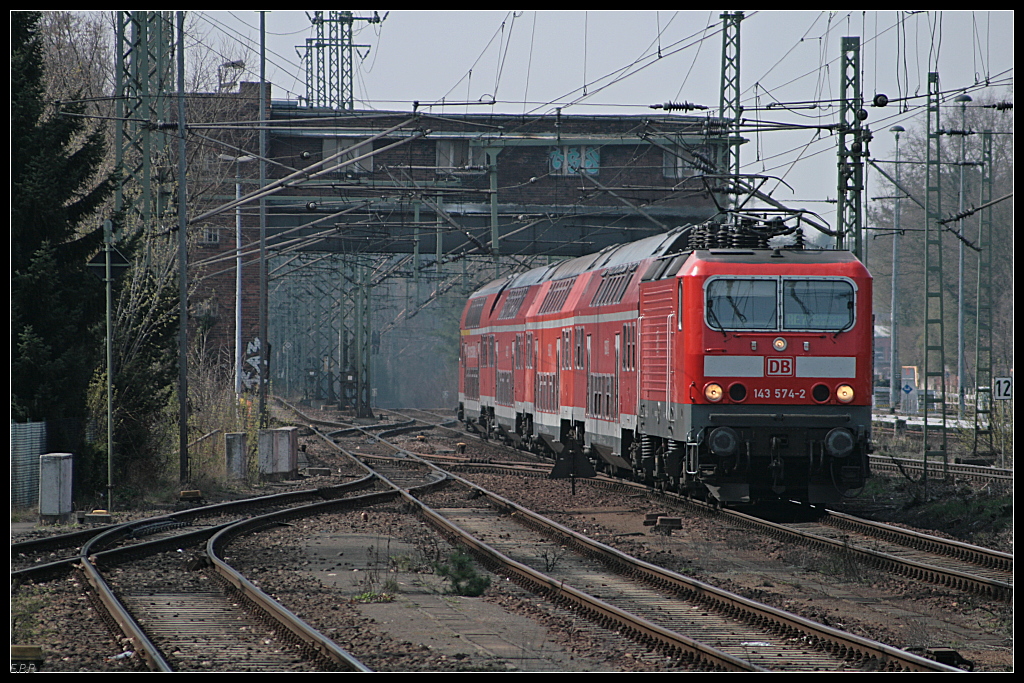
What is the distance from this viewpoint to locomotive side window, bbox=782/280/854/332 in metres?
14.5

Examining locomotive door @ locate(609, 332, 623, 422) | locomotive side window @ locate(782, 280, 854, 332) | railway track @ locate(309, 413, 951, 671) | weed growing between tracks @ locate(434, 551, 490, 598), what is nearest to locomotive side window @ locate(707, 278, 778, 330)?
locomotive side window @ locate(782, 280, 854, 332)

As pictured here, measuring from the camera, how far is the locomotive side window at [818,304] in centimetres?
1453

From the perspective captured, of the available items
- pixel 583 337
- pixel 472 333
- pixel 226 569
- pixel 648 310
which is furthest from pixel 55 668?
pixel 472 333

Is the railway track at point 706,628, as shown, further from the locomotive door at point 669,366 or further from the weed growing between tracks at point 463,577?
the locomotive door at point 669,366

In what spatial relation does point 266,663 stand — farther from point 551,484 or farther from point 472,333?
point 472,333

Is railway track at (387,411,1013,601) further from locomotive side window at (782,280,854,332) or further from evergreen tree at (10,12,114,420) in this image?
evergreen tree at (10,12,114,420)

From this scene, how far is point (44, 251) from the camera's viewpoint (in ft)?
54.7

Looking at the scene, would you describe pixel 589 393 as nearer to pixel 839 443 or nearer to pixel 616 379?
pixel 616 379

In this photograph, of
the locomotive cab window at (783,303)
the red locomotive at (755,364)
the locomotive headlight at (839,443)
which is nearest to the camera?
the locomotive headlight at (839,443)

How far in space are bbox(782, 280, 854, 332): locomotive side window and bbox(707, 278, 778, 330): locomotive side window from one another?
0.18 metres

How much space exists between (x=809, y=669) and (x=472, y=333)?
25378mm

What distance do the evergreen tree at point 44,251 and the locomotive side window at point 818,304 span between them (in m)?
10.3

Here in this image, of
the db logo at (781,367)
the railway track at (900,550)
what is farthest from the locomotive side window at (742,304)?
the railway track at (900,550)

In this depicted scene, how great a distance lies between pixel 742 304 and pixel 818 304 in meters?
0.96
